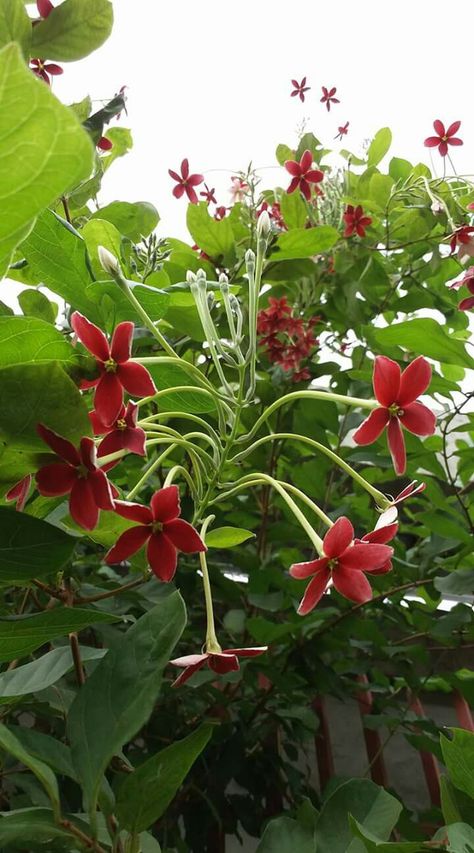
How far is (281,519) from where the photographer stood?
57.7 inches

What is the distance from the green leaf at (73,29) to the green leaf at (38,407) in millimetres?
396

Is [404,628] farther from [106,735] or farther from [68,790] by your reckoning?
[106,735]

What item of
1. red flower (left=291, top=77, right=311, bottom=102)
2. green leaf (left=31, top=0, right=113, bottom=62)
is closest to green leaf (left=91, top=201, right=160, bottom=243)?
green leaf (left=31, top=0, right=113, bottom=62)

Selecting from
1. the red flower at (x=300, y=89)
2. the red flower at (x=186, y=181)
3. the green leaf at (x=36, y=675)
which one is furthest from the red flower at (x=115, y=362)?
the red flower at (x=300, y=89)

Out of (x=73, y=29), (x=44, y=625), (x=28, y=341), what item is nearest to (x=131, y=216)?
(x=73, y=29)

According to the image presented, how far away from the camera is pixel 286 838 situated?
66 centimetres

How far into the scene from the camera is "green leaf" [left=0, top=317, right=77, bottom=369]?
17.5 inches

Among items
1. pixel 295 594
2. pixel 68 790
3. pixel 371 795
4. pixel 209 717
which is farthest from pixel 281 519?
pixel 371 795

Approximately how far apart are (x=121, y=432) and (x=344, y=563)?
188 millimetres

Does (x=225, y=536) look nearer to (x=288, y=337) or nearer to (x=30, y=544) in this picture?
(x=30, y=544)

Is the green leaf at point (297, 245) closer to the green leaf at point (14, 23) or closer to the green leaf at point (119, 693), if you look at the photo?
the green leaf at point (14, 23)

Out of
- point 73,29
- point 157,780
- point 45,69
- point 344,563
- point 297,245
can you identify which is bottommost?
point 157,780

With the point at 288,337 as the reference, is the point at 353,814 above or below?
below

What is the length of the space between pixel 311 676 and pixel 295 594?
16 cm
